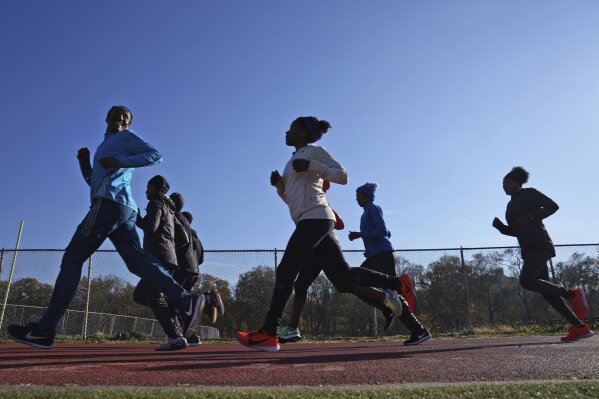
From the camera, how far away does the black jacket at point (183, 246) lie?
5.81 m

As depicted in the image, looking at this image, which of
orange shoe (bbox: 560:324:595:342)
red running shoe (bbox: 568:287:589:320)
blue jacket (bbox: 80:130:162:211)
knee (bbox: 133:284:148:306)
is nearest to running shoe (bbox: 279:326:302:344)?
knee (bbox: 133:284:148:306)

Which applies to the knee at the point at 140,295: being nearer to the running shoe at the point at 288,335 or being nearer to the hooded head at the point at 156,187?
the hooded head at the point at 156,187

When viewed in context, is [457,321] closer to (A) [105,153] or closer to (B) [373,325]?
(B) [373,325]

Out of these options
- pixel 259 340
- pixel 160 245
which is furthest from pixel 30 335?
pixel 160 245

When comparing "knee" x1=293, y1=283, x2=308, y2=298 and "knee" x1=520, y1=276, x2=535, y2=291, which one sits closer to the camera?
"knee" x1=293, y1=283, x2=308, y2=298

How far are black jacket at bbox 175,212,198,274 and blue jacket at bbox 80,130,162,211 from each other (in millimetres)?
1963

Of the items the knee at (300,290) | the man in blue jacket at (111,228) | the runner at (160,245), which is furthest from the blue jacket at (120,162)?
the knee at (300,290)

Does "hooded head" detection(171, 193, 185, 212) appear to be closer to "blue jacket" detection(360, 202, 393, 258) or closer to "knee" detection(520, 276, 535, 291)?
"blue jacket" detection(360, 202, 393, 258)


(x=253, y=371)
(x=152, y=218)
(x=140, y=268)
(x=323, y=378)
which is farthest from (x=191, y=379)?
(x=152, y=218)

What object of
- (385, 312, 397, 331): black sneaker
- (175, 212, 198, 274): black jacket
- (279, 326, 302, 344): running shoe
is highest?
(175, 212, 198, 274): black jacket

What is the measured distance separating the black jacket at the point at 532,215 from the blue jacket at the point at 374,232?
1683mm

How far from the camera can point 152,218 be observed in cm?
502

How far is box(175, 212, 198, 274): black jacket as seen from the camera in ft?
19.1

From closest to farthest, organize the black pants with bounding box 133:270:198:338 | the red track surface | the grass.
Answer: the grass, the red track surface, the black pants with bounding box 133:270:198:338
